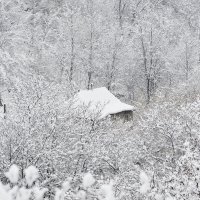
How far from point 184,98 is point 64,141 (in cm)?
1472

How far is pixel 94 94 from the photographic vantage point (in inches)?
1179

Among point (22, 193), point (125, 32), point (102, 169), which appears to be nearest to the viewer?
point (22, 193)

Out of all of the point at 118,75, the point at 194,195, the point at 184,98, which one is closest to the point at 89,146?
the point at 194,195

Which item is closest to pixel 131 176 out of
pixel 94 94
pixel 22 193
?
pixel 22 193

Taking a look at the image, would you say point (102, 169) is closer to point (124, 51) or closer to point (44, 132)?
point (44, 132)

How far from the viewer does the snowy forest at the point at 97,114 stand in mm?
8914

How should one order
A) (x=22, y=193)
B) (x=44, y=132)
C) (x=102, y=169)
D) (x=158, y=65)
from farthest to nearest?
(x=158, y=65), (x=102, y=169), (x=44, y=132), (x=22, y=193)

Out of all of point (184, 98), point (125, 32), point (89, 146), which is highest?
point (125, 32)

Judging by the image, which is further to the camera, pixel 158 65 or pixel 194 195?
pixel 158 65

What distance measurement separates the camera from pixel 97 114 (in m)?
14.2

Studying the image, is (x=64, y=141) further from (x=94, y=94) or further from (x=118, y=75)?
(x=118, y=75)

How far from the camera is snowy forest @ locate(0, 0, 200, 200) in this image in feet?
29.2

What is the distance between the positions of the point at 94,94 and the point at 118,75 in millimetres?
11905

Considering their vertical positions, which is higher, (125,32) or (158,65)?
(125,32)
